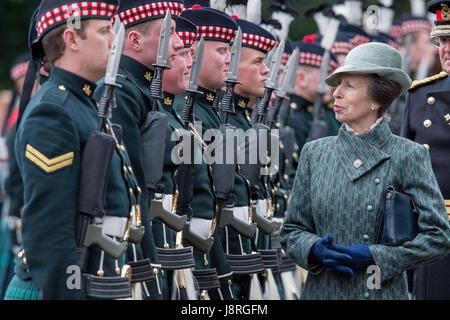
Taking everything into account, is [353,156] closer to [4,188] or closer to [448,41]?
[448,41]

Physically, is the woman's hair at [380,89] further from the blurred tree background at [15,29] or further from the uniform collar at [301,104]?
the blurred tree background at [15,29]

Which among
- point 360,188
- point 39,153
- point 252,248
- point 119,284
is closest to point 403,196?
point 360,188

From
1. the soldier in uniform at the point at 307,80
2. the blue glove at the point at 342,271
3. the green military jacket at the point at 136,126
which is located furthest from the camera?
the soldier in uniform at the point at 307,80

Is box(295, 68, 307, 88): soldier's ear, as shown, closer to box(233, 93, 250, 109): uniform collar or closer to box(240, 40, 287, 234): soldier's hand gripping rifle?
box(240, 40, 287, 234): soldier's hand gripping rifle

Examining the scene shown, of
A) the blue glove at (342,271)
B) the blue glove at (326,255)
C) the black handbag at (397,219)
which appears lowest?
the blue glove at (342,271)

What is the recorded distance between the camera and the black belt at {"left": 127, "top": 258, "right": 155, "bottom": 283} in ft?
15.9

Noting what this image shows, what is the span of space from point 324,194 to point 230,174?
154 centimetres

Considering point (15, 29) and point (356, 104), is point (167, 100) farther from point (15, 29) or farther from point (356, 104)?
point (15, 29)

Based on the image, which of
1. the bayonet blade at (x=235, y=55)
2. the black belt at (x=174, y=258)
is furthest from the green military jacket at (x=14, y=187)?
the black belt at (x=174, y=258)

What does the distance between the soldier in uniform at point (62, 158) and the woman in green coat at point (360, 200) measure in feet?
2.73

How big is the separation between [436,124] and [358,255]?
77.1 inches

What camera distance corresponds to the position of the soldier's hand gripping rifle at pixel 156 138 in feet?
17.1

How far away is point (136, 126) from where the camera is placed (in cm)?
518

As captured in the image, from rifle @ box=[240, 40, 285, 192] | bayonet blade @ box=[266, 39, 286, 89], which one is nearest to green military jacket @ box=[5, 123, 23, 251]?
rifle @ box=[240, 40, 285, 192]
